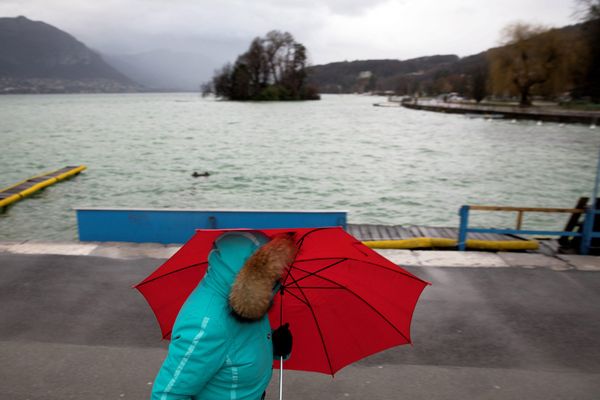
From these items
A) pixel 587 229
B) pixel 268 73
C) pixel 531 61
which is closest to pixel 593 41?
pixel 531 61

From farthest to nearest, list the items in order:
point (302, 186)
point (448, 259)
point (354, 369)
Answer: point (302, 186) < point (448, 259) < point (354, 369)

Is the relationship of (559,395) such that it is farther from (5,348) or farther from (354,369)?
(5,348)

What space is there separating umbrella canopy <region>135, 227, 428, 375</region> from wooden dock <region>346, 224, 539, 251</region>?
5.82 meters

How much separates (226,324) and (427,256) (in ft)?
19.9

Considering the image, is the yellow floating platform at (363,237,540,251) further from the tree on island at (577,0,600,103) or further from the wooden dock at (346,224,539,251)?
the tree on island at (577,0,600,103)

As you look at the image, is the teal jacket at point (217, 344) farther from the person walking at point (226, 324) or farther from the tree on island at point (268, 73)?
the tree on island at point (268, 73)

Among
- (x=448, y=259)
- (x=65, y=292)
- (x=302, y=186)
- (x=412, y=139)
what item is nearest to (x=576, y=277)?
(x=448, y=259)

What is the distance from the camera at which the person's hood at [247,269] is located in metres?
1.89

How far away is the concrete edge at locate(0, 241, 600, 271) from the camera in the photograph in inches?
277

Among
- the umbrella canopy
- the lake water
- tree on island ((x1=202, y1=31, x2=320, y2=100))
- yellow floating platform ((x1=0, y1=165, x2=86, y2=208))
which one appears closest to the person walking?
the umbrella canopy

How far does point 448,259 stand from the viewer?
7.33 metres

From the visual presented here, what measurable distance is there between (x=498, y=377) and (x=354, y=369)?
130 cm

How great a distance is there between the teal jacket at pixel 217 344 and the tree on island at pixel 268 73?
129 meters

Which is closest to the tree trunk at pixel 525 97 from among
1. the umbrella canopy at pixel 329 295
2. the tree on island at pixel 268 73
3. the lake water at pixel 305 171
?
the lake water at pixel 305 171
